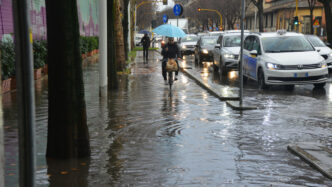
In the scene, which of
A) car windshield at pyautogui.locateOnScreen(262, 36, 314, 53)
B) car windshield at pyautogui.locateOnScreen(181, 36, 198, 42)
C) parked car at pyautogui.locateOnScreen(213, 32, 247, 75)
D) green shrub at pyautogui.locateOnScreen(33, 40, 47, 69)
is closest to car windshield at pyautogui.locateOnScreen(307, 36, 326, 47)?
parked car at pyautogui.locateOnScreen(213, 32, 247, 75)

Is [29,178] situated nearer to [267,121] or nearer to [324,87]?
[267,121]

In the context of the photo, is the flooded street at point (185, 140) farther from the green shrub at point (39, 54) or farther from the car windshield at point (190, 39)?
the car windshield at point (190, 39)

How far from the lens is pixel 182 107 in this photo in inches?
448

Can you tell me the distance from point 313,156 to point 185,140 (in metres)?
2.03

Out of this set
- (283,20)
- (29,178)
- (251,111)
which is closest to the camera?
(29,178)

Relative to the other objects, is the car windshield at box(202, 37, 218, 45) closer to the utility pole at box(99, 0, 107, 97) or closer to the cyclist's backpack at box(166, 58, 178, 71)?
the cyclist's backpack at box(166, 58, 178, 71)

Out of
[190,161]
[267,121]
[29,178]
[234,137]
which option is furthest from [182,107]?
[29,178]

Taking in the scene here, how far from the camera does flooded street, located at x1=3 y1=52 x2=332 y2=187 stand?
18.8 ft

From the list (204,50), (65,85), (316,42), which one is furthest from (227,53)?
(65,85)

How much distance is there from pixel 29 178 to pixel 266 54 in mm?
12347

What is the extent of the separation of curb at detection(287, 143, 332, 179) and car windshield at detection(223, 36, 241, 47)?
15.5 meters

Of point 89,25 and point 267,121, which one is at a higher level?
point 89,25

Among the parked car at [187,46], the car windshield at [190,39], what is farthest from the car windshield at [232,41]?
the car windshield at [190,39]

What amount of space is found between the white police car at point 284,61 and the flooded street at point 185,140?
1106 mm
